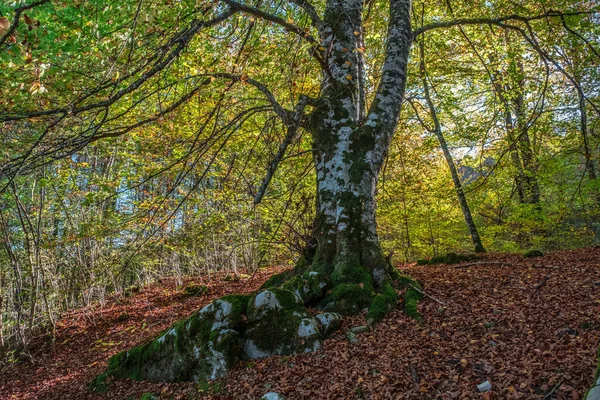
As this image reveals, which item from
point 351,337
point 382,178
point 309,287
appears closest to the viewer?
point 351,337

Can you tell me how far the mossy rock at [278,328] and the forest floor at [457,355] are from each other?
0.44 ft

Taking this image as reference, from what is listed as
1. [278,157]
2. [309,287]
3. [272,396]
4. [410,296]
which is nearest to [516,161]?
[410,296]

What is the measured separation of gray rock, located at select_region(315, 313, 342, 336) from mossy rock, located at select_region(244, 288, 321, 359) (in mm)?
115

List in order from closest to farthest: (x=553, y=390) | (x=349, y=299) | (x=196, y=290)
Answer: (x=553, y=390) < (x=349, y=299) < (x=196, y=290)

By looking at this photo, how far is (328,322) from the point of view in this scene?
3.72 metres

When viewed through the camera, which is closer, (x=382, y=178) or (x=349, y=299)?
(x=349, y=299)

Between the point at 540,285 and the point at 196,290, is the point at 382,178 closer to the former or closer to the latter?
the point at 540,285

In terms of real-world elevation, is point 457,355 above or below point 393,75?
below

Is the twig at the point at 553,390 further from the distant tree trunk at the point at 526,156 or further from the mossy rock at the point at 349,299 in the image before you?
the distant tree trunk at the point at 526,156

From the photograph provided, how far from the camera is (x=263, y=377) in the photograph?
316 centimetres

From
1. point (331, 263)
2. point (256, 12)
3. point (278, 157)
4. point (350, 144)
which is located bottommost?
point (331, 263)

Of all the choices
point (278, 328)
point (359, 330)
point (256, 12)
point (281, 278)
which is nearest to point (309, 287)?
point (278, 328)

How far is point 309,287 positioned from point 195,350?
1.50 meters

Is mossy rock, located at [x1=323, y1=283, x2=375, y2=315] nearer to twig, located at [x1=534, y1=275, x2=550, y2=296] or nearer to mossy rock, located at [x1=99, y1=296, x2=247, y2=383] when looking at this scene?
mossy rock, located at [x1=99, y1=296, x2=247, y2=383]
